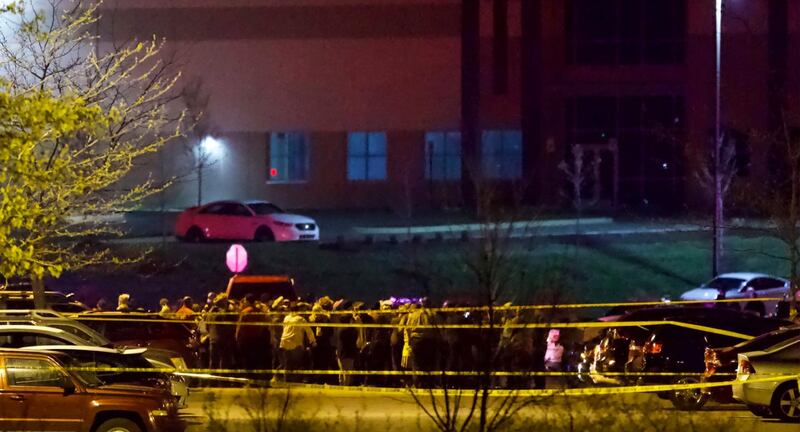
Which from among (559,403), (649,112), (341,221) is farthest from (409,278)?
(559,403)

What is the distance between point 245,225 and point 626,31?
788 inches

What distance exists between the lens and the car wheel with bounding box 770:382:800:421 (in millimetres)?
15766

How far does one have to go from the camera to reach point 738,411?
1727 centimetres

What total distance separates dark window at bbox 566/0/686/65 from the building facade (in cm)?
6

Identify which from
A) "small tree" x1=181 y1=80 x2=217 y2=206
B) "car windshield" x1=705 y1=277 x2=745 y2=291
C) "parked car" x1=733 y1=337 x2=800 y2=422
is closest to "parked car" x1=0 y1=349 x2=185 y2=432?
"parked car" x1=733 y1=337 x2=800 y2=422

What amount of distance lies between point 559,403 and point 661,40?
132 ft

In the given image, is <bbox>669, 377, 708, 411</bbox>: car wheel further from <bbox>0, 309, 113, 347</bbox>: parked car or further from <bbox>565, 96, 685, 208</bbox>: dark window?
<bbox>565, 96, 685, 208</bbox>: dark window

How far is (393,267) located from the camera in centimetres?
3728

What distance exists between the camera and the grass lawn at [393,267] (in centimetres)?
3488

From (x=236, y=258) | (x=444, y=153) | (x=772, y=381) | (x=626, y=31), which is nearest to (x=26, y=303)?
(x=236, y=258)

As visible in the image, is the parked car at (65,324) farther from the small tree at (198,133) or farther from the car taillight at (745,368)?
the small tree at (198,133)

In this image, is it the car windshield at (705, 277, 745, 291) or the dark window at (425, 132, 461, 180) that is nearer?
the car windshield at (705, 277, 745, 291)

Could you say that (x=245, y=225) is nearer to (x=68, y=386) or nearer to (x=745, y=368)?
(x=745, y=368)

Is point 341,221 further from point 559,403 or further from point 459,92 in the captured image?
point 559,403
